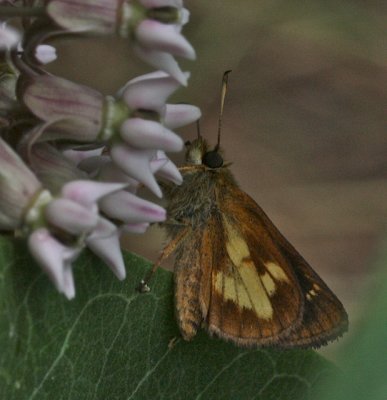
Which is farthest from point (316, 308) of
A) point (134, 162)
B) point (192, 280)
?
point (134, 162)

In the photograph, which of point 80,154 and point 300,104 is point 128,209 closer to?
point 80,154

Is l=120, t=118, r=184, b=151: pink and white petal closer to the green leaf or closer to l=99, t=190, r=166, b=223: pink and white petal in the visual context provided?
l=99, t=190, r=166, b=223: pink and white petal

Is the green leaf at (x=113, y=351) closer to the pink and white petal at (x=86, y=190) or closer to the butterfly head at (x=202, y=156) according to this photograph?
the pink and white petal at (x=86, y=190)

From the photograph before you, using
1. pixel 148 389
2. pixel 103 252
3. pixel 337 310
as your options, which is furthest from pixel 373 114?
pixel 103 252

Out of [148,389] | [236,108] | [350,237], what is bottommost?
[350,237]

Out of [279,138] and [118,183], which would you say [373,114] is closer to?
[279,138]
